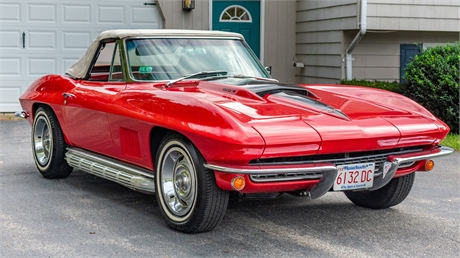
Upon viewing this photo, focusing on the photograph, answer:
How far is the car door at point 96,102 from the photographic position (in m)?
6.25

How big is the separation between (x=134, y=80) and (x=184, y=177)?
138 cm

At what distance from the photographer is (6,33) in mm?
13695

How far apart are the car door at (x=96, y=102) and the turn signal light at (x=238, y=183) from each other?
5.55 ft

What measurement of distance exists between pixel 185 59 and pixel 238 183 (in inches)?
80.3

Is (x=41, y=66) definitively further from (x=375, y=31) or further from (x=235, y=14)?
(x=375, y=31)

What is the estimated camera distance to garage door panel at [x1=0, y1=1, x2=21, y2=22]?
44.7 ft

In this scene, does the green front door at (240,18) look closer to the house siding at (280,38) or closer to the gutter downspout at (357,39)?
the house siding at (280,38)

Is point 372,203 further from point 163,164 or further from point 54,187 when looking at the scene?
point 54,187

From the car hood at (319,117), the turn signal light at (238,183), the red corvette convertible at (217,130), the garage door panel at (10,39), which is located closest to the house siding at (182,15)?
the garage door panel at (10,39)

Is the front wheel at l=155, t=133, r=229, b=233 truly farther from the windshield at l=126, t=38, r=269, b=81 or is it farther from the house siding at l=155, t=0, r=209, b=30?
the house siding at l=155, t=0, r=209, b=30

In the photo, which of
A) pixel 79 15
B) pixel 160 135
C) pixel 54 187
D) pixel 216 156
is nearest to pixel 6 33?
pixel 79 15

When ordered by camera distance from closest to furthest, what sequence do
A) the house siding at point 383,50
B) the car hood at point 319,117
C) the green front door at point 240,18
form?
the car hood at point 319,117 < the house siding at point 383,50 < the green front door at point 240,18

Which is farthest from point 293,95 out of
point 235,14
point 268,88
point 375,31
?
point 235,14

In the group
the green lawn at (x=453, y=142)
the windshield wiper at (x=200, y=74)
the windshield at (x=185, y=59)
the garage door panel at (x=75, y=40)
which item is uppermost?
the garage door panel at (x=75, y=40)
